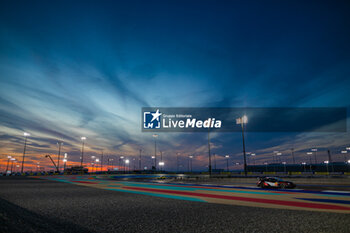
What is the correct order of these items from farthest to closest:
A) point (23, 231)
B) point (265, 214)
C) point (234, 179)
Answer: point (234, 179) < point (265, 214) < point (23, 231)

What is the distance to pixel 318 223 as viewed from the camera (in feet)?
16.7

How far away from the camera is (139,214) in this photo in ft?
20.6

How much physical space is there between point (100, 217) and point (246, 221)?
13.8ft

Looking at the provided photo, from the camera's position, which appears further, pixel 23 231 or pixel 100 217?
pixel 100 217

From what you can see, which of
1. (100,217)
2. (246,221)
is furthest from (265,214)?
(100,217)

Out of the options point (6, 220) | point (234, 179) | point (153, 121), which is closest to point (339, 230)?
point (6, 220)

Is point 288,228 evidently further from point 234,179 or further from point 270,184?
point 234,179

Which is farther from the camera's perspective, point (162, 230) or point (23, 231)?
point (162, 230)

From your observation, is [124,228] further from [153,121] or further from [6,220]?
[153,121]

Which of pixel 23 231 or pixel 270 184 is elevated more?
pixel 23 231

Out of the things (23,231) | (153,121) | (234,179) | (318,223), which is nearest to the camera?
(23,231)

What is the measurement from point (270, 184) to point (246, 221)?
13.0 m

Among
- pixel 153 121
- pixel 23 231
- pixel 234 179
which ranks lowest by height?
pixel 234 179

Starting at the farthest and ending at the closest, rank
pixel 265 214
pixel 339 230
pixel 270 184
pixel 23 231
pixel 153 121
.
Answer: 1. pixel 153 121
2. pixel 270 184
3. pixel 265 214
4. pixel 339 230
5. pixel 23 231
